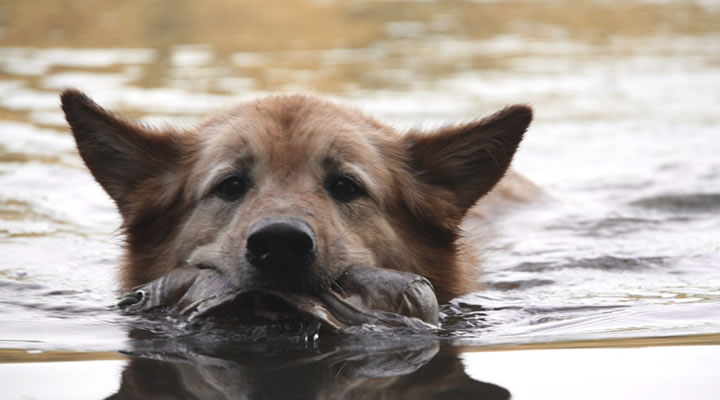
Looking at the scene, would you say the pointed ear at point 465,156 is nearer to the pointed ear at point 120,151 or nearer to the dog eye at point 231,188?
the dog eye at point 231,188

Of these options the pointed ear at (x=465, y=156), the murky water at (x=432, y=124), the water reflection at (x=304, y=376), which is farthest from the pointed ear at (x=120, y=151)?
the water reflection at (x=304, y=376)

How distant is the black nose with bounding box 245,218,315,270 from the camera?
166 inches

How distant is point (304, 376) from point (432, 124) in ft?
27.1

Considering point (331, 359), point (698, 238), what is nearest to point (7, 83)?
point (698, 238)

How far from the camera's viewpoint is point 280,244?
4.30m

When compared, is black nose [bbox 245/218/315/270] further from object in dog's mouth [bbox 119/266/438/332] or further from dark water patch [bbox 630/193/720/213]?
dark water patch [bbox 630/193/720/213]

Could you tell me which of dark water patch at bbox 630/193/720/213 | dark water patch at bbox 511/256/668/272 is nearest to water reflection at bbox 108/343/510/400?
dark water patch at bbox 511/256/668/272

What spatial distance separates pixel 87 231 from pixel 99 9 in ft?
44.5

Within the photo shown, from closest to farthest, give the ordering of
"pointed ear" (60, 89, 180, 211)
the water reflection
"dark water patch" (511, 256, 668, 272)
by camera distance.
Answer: the water reflection
"pointed ear" (60, 89, 180, 211)
"dark water patch" (511, 256, 668, 272)

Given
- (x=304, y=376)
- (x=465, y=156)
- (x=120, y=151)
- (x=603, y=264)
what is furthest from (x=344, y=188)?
(x=603, y=264)

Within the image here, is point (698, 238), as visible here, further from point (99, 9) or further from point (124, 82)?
point (99, 9)

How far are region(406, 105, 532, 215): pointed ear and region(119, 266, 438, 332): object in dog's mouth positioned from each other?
1.17 meters

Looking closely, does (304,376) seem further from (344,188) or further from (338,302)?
(344,188)

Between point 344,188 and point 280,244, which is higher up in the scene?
point 344,188
